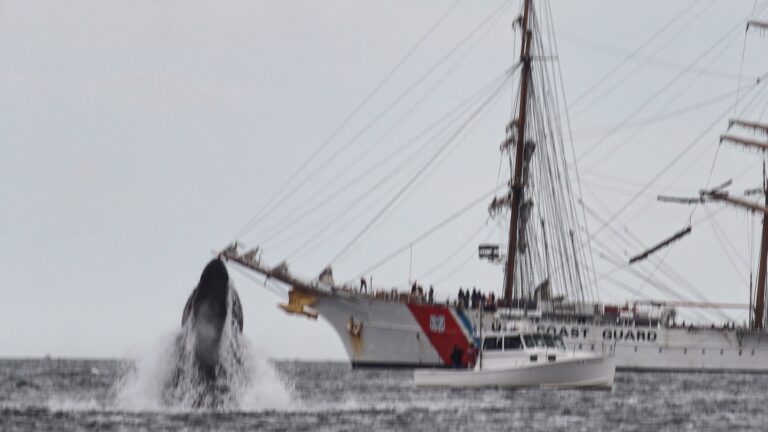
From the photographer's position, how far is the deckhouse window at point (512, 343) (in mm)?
80125

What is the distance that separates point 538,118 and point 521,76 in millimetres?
3057

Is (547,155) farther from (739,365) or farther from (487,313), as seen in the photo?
(739,365)

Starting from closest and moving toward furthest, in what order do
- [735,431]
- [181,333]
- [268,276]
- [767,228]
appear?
[181,333] < [735,431] < [268,276] < [767,228]

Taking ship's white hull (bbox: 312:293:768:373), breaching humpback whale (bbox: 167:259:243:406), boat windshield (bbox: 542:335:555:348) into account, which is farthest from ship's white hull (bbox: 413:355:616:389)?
breaching humpback whale (bbox: 167:259:243:406)

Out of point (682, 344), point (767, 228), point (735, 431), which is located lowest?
point (735, 431)

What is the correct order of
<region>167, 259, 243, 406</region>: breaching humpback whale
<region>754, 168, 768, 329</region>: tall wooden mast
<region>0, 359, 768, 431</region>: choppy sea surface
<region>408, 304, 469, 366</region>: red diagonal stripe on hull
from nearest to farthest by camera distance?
<region>167, 259, 243, 406</region>: breaching humpback whale, <region>0, 359, 768, 431</region>: choppy sea surface, <region>408, 304, 469, 366</region>: red diagonal stripe on hull, <region>754, 168, 768, 329</region>: tall wooden mast

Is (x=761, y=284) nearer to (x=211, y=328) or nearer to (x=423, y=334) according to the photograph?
(x=423, y=334)

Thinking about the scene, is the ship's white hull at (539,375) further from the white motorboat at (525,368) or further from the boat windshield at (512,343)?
the boat windshield at (512,343)

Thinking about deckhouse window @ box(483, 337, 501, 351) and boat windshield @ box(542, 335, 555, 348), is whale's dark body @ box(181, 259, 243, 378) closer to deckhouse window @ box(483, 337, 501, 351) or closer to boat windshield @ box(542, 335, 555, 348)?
deckhouse window @ box(483, 337, 501, 351)

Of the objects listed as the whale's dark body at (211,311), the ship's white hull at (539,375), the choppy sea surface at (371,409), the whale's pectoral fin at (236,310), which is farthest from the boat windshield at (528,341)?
the whale's pectoral fin at (236,310)

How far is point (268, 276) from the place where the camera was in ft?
350

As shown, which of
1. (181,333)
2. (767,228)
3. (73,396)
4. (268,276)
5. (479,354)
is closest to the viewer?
(181,333)

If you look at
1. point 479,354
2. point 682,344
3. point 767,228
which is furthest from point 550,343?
point 767,228

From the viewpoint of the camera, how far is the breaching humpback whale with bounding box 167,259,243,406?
47.9 m
